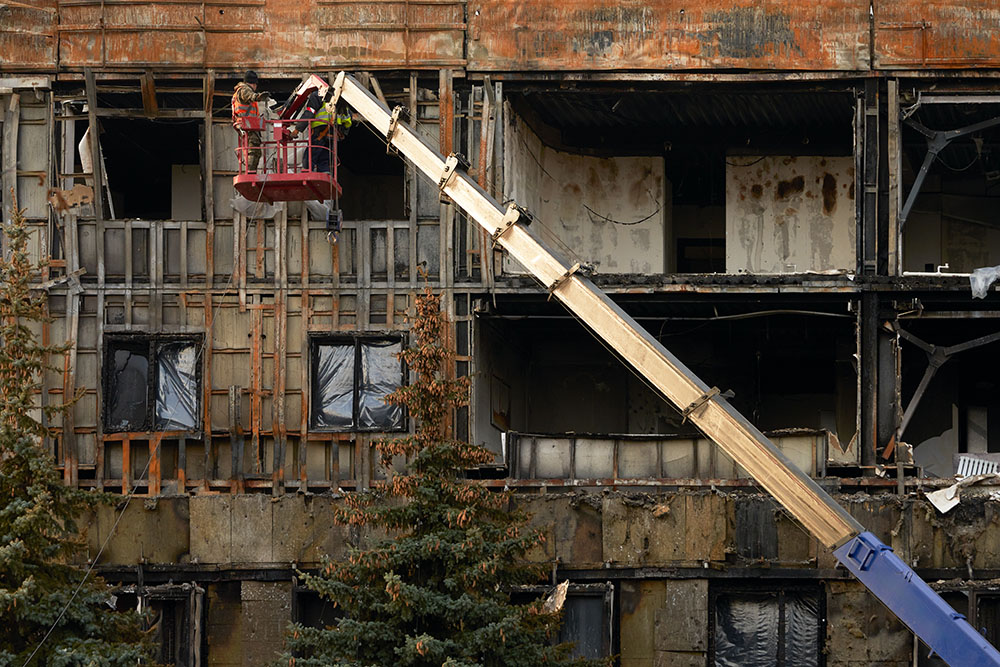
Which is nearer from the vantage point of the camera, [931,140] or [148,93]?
[148,93]

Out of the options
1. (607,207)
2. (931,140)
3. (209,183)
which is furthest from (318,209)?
(931,140)

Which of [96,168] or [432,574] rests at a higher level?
[96,168]

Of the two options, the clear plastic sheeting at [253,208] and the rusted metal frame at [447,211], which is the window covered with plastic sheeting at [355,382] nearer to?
the rusted metal frame at [447,211]

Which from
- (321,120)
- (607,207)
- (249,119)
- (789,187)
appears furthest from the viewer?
(607,207)

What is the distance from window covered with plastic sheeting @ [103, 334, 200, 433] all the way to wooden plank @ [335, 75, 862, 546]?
6954 millimetres

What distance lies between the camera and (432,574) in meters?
22.0

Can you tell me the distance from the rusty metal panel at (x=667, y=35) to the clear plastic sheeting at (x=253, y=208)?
4.17m

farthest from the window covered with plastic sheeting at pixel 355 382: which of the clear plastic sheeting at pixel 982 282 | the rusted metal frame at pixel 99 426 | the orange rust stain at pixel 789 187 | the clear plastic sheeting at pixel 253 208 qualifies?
the clear plastic sheeting at pixel 982 282

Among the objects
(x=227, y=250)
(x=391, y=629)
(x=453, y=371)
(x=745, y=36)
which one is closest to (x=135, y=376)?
(x=227, y=250)

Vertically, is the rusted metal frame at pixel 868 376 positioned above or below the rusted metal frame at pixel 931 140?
below

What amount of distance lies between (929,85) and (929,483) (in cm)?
673

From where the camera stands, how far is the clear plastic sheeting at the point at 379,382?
28.8 m

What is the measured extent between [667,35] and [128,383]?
10.8m

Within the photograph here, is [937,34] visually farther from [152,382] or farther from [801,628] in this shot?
[152,382]
